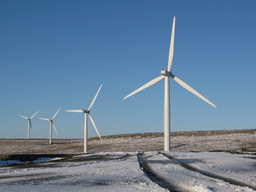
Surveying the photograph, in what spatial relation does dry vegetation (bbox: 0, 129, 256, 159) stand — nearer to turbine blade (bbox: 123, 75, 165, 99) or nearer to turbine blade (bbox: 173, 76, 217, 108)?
turbine blade (bbox: 173, 76, 217, 108)

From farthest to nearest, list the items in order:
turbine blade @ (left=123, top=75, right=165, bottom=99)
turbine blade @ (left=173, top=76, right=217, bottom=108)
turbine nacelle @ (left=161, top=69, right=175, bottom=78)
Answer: turbine blade @ (left=123, top=75, right=165, bottom=99)
turbine nacelle @ (left=161, top=69, right=175, bottom=78)
turbine blade @ (left=173, top=76, right=217, bottom=108)

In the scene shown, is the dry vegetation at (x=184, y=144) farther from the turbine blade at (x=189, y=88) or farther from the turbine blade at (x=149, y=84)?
the turbine blade at (x=149, y=84)

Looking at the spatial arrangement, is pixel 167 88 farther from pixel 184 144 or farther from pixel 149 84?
pixel 184 144

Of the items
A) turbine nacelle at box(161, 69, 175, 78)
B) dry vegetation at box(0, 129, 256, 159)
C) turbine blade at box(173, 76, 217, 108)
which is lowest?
dry vegetation at box(0, 129, 256, 159)

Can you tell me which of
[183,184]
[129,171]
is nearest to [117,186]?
[183,184]

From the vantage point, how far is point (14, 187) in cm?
1415

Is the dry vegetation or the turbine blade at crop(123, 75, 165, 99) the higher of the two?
the turbine blade at crop(123, 75, 165, 99)

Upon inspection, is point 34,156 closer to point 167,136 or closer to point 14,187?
point 167,136

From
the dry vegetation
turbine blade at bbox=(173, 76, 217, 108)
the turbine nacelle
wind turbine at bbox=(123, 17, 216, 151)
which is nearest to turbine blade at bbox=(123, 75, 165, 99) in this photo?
wind turbine at bbox=(123, 17, 216, 151)

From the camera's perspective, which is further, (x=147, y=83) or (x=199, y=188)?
(x=147, y=83)

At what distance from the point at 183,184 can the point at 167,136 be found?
2369cm

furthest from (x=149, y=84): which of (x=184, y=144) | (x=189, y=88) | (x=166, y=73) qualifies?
(x=184, y=144)

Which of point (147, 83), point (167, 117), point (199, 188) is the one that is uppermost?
point (147, 83)

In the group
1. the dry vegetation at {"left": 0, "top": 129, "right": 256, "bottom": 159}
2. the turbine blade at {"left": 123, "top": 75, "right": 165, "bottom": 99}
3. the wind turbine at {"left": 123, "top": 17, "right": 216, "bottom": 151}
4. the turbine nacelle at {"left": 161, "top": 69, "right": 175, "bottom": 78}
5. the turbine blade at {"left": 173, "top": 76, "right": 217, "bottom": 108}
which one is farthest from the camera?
the dry vegetation at {"left": 0, "top": 129, "right": 256, "bottom": 159}
